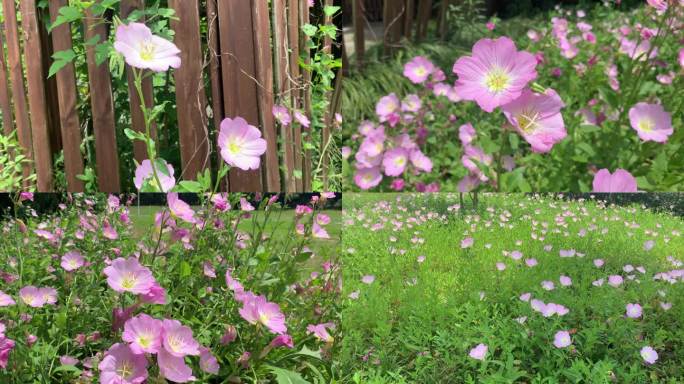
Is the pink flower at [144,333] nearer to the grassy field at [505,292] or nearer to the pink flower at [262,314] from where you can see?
the pink flower at [262,314]

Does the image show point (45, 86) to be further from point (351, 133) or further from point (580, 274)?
point (580, 274)

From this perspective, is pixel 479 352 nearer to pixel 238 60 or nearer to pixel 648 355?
pixel 648 355

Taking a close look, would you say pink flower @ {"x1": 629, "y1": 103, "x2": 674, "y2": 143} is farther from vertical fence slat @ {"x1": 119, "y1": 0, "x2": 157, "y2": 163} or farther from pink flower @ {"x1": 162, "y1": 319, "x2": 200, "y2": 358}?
vertical fence slat @ {"x1": 119, "y1": 0, "x2": 157, "y2": 163}

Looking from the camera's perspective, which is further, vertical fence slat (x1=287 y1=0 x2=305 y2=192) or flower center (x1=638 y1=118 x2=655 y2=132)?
vertical fence slat (x1=287 y1=0 x2=305 y2=192)

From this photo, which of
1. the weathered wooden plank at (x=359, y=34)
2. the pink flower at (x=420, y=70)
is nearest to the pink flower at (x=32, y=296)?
the pink flower at (x=420, y=70)

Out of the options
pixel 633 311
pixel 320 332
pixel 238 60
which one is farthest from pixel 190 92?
pixel 633 311

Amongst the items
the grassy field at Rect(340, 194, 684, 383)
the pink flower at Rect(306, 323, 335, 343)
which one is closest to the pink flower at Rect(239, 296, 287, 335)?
the pink flower at Rect(306, 323, 335, 343)

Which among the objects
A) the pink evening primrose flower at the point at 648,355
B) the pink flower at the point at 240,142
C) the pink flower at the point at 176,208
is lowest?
the pink evening primrose flower at the point at 648,355

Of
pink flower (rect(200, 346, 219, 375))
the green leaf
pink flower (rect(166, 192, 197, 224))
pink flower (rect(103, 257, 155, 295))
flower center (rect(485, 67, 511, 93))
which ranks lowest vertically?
the green leaf
